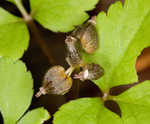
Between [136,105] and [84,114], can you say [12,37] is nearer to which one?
[84,114]

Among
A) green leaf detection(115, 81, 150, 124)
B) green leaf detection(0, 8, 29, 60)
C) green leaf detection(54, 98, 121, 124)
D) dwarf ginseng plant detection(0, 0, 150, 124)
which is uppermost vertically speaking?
green leaf detection(0, 8, 29, 60)

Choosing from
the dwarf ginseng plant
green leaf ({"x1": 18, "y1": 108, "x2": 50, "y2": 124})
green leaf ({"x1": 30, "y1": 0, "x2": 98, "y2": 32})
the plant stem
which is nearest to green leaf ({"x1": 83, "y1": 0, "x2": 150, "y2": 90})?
the dwarf ginseng plant

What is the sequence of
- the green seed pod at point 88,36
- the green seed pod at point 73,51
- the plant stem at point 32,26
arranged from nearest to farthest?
the green seed pod at point 73,51 → the green seed pod at point 88,36 → the plant stem at point 32,26

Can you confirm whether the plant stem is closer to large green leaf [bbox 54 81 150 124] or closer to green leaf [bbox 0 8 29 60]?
green leaf [bbox 0 8 29 60]

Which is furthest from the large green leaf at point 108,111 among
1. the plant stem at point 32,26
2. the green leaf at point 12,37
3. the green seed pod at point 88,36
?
Answer: the plant stem at point 32,26

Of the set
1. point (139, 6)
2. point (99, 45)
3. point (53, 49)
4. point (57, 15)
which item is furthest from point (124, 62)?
point (53, 49)

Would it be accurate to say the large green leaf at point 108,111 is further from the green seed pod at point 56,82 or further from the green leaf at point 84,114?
the green seed pod at point 56,82

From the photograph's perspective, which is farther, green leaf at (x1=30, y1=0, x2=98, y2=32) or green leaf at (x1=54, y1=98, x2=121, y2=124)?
green leaf at (x1=30, y1=0, x2=98, y2=32)
